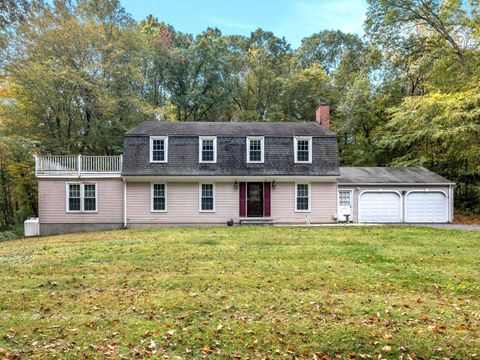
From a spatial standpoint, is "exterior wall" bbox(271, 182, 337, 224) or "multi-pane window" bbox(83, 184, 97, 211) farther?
"exterior wall" bbox(271, 182, 337, 224)

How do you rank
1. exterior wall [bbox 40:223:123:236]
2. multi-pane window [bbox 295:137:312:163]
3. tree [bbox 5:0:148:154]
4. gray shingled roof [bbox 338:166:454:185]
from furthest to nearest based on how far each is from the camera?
tree [bbox 5:0:148:154] → gray shingled roof [bbox 338:166:454:185] → multi-pane window [bbox 295:137:312:163] → exterior wall [bbox 40:223:123:236]

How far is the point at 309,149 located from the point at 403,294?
42.1ft

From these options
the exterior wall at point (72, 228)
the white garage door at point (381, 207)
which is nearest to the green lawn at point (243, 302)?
the exterior wall at point (72, 228)

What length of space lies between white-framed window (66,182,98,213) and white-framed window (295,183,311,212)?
10977mm

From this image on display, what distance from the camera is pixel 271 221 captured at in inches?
723

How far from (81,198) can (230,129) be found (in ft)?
29.7

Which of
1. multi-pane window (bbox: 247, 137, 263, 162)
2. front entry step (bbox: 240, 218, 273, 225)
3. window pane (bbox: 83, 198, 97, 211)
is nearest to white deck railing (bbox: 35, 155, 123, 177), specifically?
window pane (bbox: 83, 198, 97, 211)

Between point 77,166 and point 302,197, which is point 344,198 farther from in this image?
point 77,166

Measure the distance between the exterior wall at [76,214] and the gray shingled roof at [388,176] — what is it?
1237cm

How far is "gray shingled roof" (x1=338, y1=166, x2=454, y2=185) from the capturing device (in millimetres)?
19000

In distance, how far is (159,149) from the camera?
18406 mm

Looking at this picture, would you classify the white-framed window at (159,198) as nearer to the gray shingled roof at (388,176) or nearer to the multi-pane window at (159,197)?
the multi-pane window at (159,197)

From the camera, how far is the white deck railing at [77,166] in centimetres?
1794

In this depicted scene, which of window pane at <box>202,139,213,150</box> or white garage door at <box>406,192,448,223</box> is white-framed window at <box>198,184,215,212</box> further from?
white garage door at <box>406,192,448,223</box>
